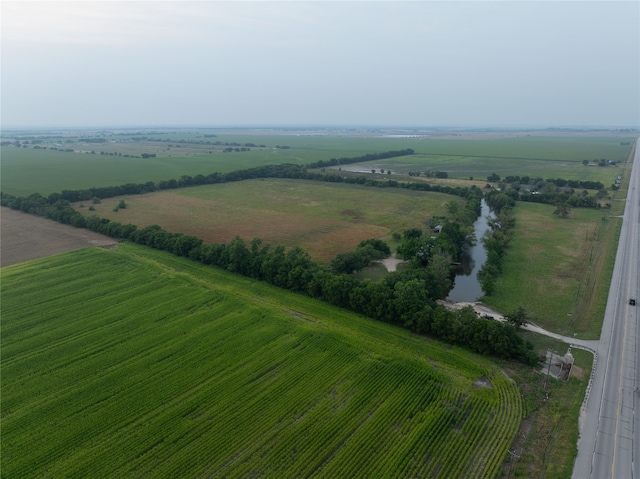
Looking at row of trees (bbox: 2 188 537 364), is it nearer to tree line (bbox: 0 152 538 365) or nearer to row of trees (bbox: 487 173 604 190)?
tree line (bbox: 0 152 538 365)

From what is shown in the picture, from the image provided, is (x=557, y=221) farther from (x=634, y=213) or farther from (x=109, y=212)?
(x=109, y=212)

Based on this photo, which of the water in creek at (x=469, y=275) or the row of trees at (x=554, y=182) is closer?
the water in creek at (x=469, y=275)

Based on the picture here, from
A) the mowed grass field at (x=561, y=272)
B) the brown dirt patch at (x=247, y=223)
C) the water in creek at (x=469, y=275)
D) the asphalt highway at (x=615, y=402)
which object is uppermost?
the brown dirt patch at (x=247, y=223)

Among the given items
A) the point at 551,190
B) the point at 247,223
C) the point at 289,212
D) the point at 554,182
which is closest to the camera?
the point at 247,223

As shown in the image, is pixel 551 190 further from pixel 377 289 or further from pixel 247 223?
pixel 377 289

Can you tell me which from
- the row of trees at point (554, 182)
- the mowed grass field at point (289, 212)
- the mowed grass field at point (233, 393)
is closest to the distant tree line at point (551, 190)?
the row of trees at point (554, 182)

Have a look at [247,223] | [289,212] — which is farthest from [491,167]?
[247,223]

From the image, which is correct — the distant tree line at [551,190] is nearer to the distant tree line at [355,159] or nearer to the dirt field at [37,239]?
the distant tree line at [355,159]
